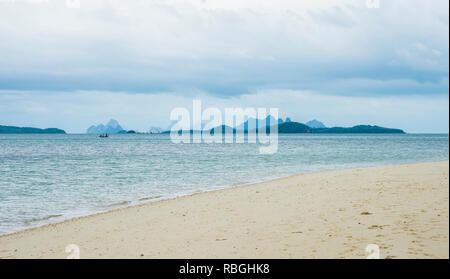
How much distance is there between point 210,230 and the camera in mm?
11273

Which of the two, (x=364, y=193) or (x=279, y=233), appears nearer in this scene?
(x=279, y=233)

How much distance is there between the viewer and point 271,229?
10.7 m

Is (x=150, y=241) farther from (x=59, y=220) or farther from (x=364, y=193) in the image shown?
(x=364, y=193)

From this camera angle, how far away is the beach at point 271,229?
863 cm

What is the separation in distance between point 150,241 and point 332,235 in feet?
17.1

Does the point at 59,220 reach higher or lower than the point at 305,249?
lower

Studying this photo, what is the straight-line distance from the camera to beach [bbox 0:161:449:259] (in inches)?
340

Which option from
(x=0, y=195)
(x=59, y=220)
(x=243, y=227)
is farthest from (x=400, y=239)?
(x=0, y=195)
